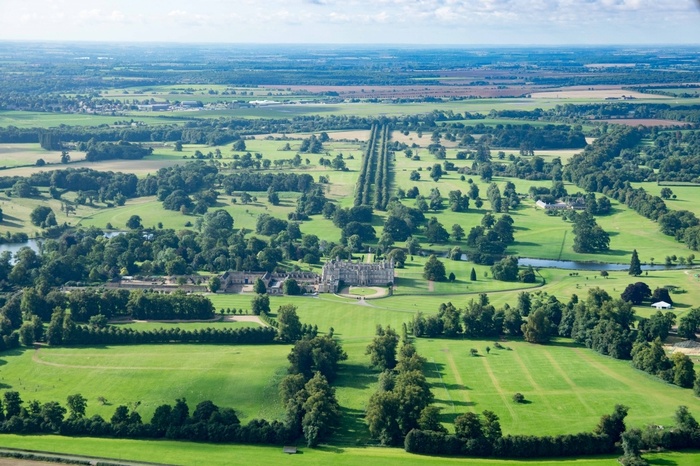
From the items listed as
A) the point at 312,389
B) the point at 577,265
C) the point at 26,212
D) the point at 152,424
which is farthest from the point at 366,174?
the point at 152,424

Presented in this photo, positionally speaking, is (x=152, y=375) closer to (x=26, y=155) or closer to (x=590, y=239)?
(x=590, y=239)

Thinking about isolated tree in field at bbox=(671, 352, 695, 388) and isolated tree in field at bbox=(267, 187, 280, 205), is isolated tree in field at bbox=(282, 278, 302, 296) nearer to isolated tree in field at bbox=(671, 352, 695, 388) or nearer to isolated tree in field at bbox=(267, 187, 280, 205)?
isolated tree in field at bbox=(671, 352, 695, 388)

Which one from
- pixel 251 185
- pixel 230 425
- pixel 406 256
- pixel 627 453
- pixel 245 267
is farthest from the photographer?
pixel 251 185

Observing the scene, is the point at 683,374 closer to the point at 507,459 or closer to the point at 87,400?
the point at 507,459

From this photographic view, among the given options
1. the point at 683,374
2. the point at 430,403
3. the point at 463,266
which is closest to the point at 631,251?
the point at 463,266

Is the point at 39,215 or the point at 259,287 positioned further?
the point at 39,215

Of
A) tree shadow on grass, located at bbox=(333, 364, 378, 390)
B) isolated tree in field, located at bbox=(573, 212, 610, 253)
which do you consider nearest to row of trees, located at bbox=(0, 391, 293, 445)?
tree shadow on grass, located at bbox=(333, 364, 378, 390)
